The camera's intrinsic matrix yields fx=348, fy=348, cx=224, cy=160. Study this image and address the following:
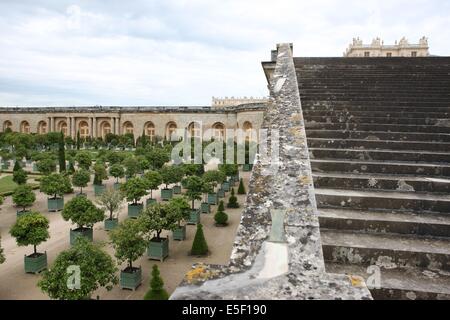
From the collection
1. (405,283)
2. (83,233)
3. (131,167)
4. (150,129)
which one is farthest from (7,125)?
(405,283)

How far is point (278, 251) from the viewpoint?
2646mm

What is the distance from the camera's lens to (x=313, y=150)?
531 cm

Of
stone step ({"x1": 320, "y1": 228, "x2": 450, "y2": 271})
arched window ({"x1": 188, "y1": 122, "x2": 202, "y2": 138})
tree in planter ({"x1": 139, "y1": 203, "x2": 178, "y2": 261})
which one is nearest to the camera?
stone step ({"x1": 320, "y1": 228, "x2": 450, "y2": 271})

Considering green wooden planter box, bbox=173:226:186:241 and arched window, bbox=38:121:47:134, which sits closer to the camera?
green wooden planter box, bbox=173:226:186:241

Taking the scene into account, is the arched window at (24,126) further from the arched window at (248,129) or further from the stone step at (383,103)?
the stone step at (383,103)

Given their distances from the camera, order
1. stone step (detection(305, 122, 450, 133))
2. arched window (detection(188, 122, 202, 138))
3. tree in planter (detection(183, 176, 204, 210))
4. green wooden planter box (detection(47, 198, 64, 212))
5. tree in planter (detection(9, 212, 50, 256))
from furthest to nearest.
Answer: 1. arched window (detection(188, 122, 202, 138))
2. green wooden planter box (detection(47, 198, 64, 212))
3. tree in planter (detection(183, 176, 204, 210))
4. tree in planter (detection(9, 212, 50, 256))
5. stone step (detection(305, 122, 450, 133))

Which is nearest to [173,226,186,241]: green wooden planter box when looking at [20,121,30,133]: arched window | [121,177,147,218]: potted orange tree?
[121,177,147,218]: potted orange tree

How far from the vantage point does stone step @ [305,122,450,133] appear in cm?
589

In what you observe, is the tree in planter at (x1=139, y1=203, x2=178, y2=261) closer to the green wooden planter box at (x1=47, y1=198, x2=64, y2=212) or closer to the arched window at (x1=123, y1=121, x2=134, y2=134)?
the green wooden planter box at (x1=47, y1=198, x2=64, y2=212)

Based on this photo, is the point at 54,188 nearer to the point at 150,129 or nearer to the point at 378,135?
the point at 378,135

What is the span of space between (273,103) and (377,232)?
9.91 ft

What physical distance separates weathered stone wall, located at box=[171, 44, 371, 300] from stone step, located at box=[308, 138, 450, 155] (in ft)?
4.84

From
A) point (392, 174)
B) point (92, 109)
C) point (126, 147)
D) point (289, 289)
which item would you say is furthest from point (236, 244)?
point (92, 109)

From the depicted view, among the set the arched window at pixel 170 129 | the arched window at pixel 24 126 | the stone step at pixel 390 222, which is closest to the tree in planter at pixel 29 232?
the stone step at pixel 390 222
